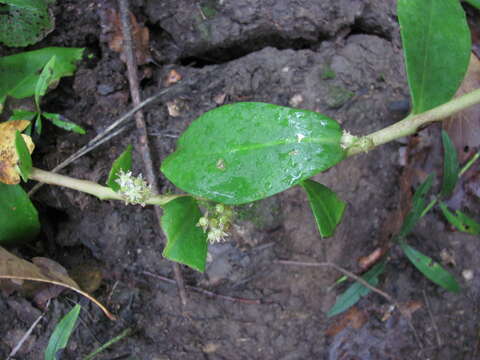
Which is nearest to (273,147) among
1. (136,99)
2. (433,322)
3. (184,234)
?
(184,234)

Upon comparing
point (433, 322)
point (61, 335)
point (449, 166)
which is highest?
point (449, 166)

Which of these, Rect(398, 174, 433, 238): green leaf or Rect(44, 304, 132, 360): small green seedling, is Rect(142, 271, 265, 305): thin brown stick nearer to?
Rect(44, 304, 132, 360): small green seedling

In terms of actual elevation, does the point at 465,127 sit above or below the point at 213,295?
above

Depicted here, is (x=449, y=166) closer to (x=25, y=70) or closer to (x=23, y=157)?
(x=23, y=157)

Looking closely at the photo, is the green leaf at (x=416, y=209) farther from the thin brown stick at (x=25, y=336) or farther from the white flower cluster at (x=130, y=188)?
the thin brown stick at (x=25, y=336)

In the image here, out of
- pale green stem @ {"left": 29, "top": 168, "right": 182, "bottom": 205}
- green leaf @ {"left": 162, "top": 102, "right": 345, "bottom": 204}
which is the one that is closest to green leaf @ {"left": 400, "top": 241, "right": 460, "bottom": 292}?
green leaf @ {"left": 162, "top": 102, "right": 345, "bottom": 204}

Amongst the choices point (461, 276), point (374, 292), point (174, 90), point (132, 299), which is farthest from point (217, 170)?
point (461, 276)

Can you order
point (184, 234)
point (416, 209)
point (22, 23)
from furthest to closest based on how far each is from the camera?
point (416, 209) < point (22, 23) < point (184, 234)

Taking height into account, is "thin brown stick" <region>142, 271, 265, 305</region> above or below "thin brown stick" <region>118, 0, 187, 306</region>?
below
